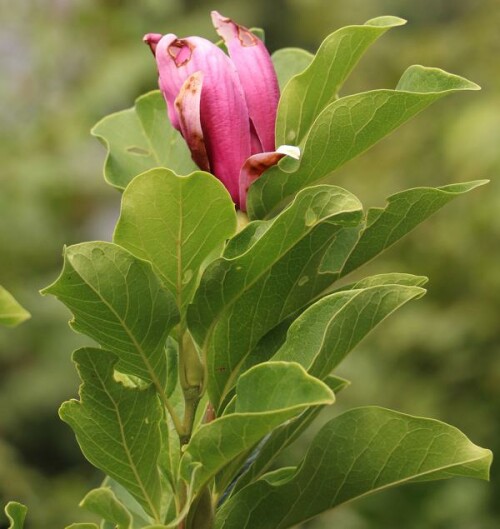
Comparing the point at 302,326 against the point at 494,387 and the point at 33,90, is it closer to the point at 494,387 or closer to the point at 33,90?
the point at 494,387

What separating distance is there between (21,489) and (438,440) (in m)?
1.74

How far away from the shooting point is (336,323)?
22.6 inches

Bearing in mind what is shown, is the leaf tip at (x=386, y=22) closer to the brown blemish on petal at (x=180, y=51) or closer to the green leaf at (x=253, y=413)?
the brown blemish on petal at (x=180, y=51)

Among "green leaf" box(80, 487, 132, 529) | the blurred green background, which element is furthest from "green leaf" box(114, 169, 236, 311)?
the blurred green background

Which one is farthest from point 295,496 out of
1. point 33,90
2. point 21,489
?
point 33,90

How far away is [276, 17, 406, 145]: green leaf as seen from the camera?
24.4 inches

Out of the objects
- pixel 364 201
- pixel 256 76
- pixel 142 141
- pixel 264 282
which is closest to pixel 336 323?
pixel 264 282

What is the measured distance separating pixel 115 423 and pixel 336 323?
0.45 feet

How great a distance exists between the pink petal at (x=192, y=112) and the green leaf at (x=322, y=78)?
50 mm

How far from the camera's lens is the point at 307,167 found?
0.61 metres

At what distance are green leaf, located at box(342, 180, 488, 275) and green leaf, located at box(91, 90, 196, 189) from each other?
0.57 ft

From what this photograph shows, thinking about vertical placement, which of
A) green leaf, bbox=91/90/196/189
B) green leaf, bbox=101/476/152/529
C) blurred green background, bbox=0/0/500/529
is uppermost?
green leaf, bbox=91/90/196/189

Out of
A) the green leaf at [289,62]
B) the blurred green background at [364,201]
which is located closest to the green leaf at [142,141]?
the green leaf at [289,62]

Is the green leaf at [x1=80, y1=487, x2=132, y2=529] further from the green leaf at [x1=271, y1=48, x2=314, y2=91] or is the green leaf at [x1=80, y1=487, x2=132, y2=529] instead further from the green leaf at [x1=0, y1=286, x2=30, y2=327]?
the green leaf at [x1=271, y1=48, x2=314, y2=91]
